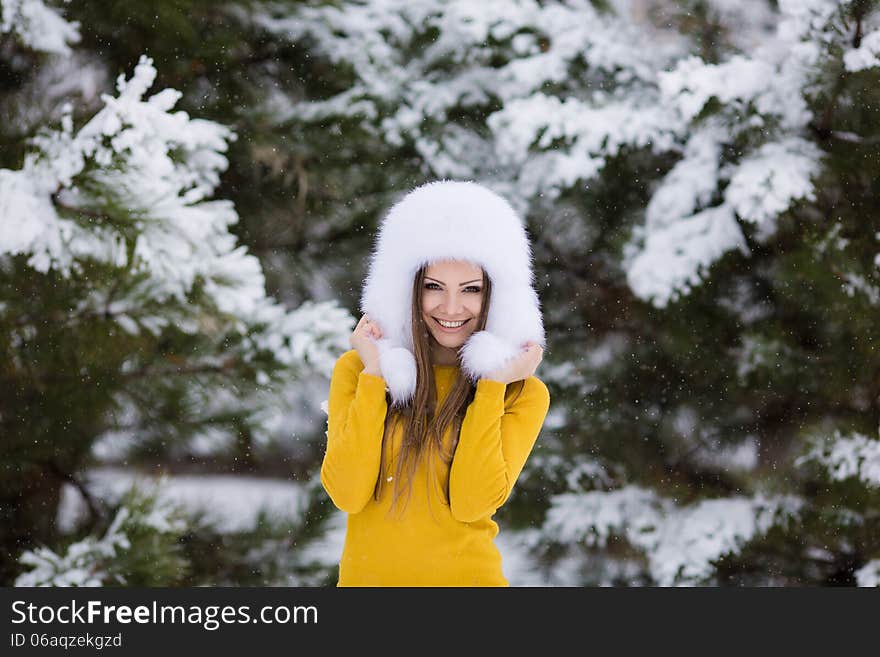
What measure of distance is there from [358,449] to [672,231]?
2372mm

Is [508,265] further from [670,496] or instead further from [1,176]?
[670,496]

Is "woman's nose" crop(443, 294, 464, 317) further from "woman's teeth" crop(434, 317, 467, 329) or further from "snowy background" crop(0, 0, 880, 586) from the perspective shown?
"snowy background" crop(0, 0, 880, 586)

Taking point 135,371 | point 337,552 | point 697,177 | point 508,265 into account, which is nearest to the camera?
point 508,265

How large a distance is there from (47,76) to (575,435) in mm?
2526

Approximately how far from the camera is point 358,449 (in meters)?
1.30

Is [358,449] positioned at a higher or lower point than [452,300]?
lower

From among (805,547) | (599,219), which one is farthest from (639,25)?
(805,547)

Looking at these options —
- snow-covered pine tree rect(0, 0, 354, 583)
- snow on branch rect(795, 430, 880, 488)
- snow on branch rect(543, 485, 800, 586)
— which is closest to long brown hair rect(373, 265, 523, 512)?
snow-covered pine tree rect(0, 0, 354, 583)

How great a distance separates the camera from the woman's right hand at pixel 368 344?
4.43ft

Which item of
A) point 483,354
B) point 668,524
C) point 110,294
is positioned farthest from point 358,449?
point 668,524

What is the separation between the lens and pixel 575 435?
4.21 meters

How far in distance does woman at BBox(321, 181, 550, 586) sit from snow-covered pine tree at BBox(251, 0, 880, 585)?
190 centimetres

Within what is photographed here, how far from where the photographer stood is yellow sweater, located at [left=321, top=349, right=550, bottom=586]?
1.30m

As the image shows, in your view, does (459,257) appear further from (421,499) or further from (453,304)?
(421,499)
